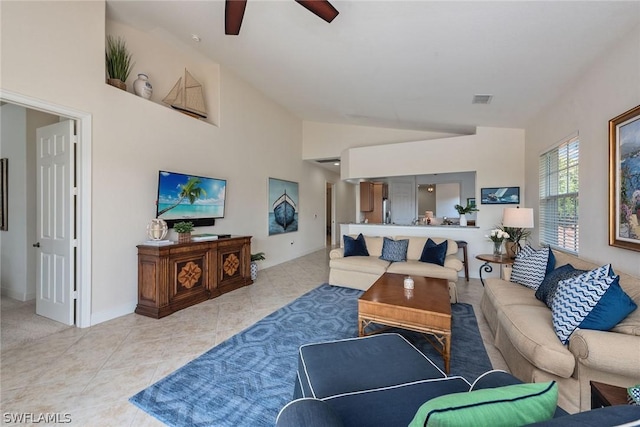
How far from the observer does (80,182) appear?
289 cm

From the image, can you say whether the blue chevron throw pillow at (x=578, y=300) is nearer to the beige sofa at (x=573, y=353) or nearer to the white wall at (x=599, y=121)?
the beige sofa at (x=573, y=353)

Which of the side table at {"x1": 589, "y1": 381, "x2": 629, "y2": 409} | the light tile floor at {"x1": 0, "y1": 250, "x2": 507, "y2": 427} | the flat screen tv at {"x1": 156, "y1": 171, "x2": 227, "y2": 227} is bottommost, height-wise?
the light tile floor at {"x1": 0, "y1": 250, "x2": 507, "y2": 427}

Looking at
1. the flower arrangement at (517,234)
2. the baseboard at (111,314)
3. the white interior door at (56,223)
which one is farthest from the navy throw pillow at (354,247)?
the white interior door at (56,223)

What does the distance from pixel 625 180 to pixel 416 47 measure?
209 cm

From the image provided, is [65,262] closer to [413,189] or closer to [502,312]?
[502,312]

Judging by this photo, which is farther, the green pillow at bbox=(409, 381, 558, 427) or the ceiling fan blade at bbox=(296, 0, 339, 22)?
the ceiling fan blade at bbox=(296, 0, 339, 22)

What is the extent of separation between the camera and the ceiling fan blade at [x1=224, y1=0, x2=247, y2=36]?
202cm

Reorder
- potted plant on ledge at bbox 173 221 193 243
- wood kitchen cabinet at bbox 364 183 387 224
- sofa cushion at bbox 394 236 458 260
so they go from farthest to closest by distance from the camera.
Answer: wood kitchen cabinet at bbox 364 183 387 224 → sofa cushion at bbox 394 236 458 260 → potted plant on ledge at bbox 173 221 193 243

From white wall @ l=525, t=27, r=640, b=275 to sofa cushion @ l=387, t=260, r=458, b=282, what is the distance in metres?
1.37

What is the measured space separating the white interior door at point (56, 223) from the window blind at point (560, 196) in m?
5.44

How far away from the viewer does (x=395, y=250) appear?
172 inches

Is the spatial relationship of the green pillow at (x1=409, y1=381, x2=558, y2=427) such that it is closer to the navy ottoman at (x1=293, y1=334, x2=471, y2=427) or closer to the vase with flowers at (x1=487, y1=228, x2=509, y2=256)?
the navy ottoman at (x1=293, y1=334, x2=471, y2=427)

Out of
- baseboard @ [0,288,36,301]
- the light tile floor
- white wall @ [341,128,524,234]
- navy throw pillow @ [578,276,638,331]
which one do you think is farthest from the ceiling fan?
baseboard @ [0,288,36,301]

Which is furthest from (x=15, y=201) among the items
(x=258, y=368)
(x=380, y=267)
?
(x=380, y=267)
